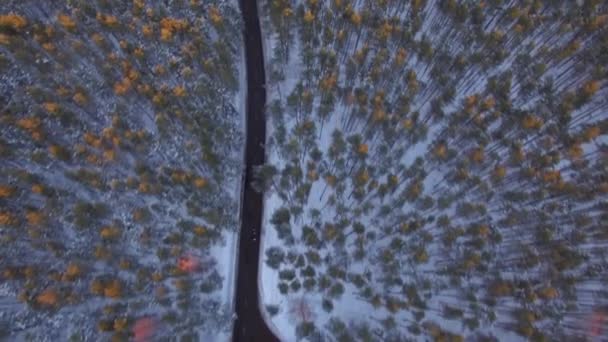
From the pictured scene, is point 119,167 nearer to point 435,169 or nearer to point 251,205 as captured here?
point 251,205

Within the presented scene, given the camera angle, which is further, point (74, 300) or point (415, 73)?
point (415, 73)

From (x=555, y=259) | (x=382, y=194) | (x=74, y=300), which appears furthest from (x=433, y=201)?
(x=74, y=300)

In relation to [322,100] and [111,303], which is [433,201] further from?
A: [111,303]

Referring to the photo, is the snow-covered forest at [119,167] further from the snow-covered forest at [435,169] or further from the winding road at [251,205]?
the snow-covered forest at [435,169]

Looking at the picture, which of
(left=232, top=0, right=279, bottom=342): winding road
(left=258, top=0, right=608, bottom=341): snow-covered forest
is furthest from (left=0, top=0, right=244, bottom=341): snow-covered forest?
(left=258, top=0, right=608, bottom=341): snow-covered forest

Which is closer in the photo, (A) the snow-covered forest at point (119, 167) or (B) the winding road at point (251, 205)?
(A) the snow-covered forest at point (119, 167)

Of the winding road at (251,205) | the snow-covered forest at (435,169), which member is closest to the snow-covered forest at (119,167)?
the winding road at (251,205)
